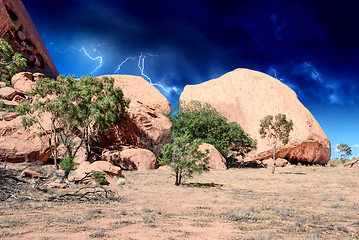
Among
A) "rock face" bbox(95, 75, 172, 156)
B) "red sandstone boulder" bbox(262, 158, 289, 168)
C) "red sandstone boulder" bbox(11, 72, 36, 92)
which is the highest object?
"red sandstone boulder" bbox(11, 72, 36, 92)

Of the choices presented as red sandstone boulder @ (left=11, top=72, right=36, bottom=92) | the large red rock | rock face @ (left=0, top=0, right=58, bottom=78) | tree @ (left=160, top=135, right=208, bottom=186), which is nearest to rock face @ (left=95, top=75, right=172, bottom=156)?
the large red rock

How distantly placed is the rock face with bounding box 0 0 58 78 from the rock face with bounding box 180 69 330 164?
23.4 metres

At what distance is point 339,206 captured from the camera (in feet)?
24.8

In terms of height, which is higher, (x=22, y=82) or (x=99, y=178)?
(x=22, y=82)

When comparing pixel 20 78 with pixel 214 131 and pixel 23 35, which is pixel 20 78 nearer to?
pixel 23 35

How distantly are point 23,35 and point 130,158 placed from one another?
30265 millimetres

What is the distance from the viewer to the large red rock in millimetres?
17391

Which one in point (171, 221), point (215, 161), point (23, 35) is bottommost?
point (171, 221)

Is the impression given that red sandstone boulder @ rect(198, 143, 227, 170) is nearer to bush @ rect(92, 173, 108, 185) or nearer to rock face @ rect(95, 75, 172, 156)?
rock face @ rect(95, 75, 172, 156)

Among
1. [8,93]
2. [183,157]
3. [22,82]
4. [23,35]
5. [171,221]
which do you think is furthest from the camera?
[23,35]

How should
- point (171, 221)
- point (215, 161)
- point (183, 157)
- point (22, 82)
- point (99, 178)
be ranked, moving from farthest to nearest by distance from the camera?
point (22, 82) < point (215, 161) < point (183, 157) < point (99, 178) < point (171, 221)

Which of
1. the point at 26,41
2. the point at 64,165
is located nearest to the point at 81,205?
the point at 64,165

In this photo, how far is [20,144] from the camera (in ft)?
58.8

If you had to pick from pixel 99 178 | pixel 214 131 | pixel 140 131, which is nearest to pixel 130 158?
pixel 140 131
